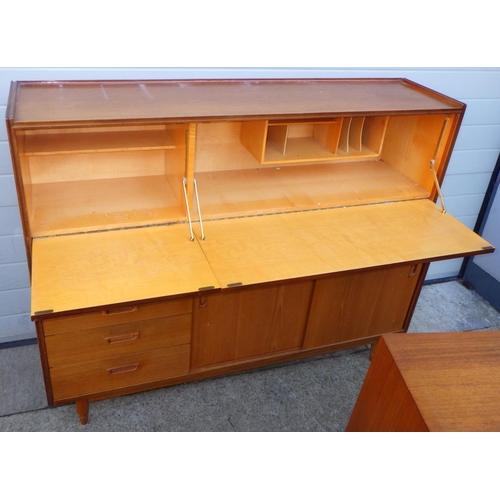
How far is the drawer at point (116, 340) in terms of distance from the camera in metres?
2.01

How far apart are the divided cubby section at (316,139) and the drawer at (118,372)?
0.94 metres

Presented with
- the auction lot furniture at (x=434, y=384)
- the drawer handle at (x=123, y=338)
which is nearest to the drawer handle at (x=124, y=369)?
the drawer handle at (x=123, y=338)

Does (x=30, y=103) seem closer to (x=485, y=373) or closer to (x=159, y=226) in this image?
(x=159, y=226)

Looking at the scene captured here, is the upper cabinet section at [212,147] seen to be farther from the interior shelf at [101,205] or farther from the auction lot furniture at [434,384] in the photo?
the auction lot furniture at [434,384]

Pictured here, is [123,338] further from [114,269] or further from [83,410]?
[83,410]

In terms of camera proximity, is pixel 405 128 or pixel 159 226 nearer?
pixel 159 226

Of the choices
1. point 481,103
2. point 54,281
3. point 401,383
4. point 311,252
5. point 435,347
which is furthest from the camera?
point 481,103

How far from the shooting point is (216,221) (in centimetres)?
233

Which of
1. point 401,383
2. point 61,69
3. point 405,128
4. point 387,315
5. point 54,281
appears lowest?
point 387,315

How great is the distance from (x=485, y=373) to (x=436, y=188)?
1349mm

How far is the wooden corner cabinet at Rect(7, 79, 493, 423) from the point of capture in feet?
6.46

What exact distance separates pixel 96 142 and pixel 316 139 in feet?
3.58

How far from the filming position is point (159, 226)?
2.25 metres

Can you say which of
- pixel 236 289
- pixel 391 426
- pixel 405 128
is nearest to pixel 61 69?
pixel 236 289
